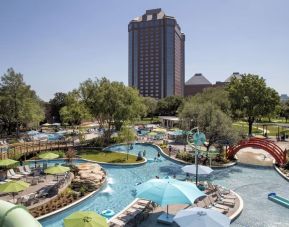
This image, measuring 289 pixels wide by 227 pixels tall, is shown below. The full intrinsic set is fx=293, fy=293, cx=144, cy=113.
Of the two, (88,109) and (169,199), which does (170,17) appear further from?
(169,199)

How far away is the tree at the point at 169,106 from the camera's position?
108 m

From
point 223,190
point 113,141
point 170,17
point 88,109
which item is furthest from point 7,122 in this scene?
point 170,17

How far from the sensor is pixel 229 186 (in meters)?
27.0

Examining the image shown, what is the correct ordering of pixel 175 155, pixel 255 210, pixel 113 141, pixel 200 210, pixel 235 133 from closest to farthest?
pixel 200 210, pixel 255 210, pixel 235 133, pixel 175 155, pixel 113 141

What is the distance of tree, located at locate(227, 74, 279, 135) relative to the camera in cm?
6134

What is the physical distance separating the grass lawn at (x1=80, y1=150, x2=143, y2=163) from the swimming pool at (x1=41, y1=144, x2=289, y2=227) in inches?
83.6

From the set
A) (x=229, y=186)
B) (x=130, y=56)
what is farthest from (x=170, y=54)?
(x=229, y=186)

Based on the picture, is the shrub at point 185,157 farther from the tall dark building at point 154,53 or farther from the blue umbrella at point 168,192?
the tall dark building at point 154,53

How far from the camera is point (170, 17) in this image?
182625 mm

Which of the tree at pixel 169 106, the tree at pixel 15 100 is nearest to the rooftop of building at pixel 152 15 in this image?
the tree at pixel 169 106

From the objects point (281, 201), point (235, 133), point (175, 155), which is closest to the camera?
point (281, 201)

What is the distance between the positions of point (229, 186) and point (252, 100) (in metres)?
39.0

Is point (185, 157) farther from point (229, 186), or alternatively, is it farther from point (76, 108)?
point (76, 108)

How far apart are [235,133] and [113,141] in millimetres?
23062
